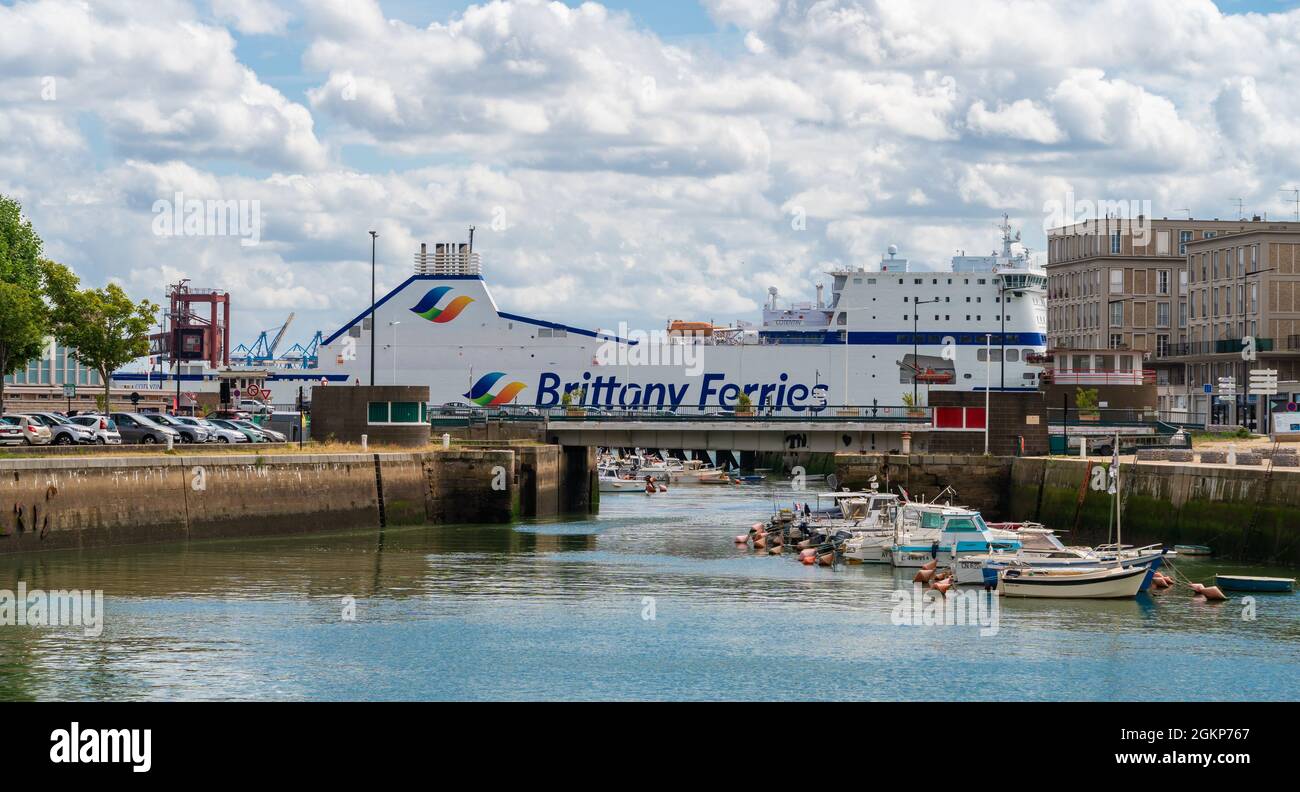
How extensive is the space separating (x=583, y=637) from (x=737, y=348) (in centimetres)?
8347

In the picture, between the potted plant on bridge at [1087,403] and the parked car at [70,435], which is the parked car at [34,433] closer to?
the parked car at [70,435]

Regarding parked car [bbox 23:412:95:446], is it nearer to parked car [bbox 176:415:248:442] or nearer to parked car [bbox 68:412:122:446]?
parked car [bbox 68:412:122:446]

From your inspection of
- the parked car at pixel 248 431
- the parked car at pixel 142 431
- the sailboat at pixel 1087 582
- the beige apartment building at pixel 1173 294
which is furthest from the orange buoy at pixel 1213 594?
the beige apartment building at pixel 1173 294

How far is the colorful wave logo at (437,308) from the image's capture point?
117875mm

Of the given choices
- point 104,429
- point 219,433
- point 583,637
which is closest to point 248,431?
point 219,433

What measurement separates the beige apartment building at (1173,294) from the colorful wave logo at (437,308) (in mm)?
40270

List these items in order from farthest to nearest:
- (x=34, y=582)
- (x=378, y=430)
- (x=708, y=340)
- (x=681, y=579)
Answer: (x=708, y=340)
(x=378, y=430)
(x=681, y=579)
(x=34, y=582)

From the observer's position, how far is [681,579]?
46375 millimetres

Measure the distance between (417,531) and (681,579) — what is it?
1741 cm

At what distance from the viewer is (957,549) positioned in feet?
151

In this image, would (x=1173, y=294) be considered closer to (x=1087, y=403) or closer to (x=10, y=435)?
(x=1087, y=403)

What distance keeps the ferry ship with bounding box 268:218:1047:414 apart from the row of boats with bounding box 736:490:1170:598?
56.7 m
